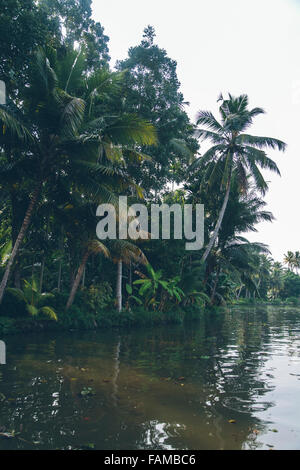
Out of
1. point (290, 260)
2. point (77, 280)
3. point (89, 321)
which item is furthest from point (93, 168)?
point (290, 260)

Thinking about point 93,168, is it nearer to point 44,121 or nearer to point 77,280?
point 44,121

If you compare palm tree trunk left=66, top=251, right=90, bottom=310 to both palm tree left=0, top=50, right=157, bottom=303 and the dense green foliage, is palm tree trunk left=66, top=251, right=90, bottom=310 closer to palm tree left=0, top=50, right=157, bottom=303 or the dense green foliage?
the dense green foliage

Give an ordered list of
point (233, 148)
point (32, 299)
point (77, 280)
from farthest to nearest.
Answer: point (233, 148), point (77, 280), point (32, 299)

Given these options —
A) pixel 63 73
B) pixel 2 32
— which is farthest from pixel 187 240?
pixel 2 32

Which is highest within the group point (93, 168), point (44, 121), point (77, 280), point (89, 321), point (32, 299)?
point (44, 121)

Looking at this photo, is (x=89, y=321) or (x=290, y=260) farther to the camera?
(x=290, y=260)

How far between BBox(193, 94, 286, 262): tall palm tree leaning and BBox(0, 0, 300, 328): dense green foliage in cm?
7

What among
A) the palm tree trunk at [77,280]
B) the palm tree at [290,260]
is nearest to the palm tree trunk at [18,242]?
the palm tree trunk at [77,280]

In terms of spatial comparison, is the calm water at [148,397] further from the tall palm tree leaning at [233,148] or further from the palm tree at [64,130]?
the tall palm tree leaning at [233,148]

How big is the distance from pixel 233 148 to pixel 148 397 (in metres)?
18.2

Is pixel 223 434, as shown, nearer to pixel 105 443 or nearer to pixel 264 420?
pixel 264 420

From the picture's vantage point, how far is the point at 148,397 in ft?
16.2

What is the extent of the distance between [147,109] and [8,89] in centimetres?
726

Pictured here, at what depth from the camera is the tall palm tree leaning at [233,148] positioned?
20250mm
